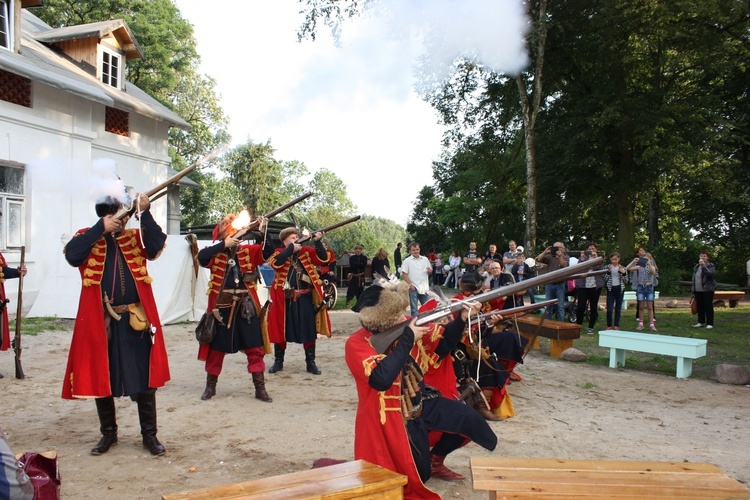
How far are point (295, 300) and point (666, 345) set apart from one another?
5.29 meters

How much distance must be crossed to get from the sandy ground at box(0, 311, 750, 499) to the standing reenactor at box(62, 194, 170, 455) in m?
0.48

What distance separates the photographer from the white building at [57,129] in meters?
13.0

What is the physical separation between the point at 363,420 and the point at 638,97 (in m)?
19.9

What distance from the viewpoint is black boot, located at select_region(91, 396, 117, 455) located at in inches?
195

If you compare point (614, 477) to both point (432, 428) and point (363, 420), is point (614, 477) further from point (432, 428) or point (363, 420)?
point (363, 420)

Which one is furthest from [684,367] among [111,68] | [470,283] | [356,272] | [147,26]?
[147,26]

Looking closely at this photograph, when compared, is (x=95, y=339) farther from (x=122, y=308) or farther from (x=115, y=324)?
(x=122, y=308)

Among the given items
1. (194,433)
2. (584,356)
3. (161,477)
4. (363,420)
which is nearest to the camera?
(363,420)

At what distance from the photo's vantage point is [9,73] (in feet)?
43.9

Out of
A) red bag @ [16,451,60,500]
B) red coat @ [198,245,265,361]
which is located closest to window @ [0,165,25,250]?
red coat @ [198,245,265,361]

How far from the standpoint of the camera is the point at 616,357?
30.0 ft

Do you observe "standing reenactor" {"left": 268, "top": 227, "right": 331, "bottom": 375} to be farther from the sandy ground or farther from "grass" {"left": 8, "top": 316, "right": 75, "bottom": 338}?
"grass" {"left": 8, "top": 316, "right": 75, "bottom": 338}

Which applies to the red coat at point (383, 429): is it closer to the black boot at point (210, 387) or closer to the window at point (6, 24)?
the black boot at point (210, 387)

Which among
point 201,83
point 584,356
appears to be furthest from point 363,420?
point 201,83
